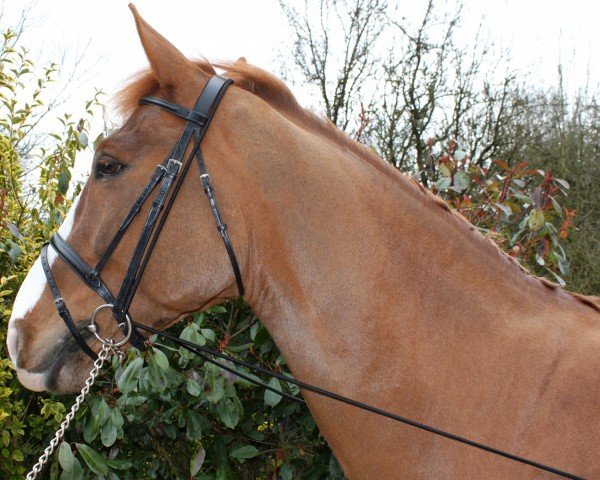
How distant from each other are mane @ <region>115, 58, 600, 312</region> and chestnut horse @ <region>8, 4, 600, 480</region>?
0.01 metres

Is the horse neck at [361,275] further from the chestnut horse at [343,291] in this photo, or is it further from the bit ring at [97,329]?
the bit ring at [97,329]

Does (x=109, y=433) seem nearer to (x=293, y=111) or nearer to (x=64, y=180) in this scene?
(x=64, y=180)

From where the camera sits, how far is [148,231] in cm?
199

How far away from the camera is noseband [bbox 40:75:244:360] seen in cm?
199

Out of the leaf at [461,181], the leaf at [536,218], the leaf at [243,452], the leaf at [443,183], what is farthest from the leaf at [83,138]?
the leaf at [536,218]

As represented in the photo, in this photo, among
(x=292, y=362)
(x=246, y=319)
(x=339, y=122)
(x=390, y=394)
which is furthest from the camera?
(x=339, y=122)

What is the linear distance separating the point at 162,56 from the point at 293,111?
1.59ft

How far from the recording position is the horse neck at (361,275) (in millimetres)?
1939

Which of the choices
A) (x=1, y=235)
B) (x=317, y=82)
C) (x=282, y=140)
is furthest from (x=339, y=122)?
(x=282, y=140)

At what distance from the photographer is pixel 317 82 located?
1380 cm

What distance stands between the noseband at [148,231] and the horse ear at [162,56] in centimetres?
12

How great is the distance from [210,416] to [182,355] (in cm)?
49

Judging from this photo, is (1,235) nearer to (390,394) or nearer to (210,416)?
(210,416)

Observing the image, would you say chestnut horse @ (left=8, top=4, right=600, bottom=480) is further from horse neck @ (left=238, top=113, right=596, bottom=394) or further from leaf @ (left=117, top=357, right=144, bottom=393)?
leaf @ (left=117, top=357, right=144, bottom=393)
